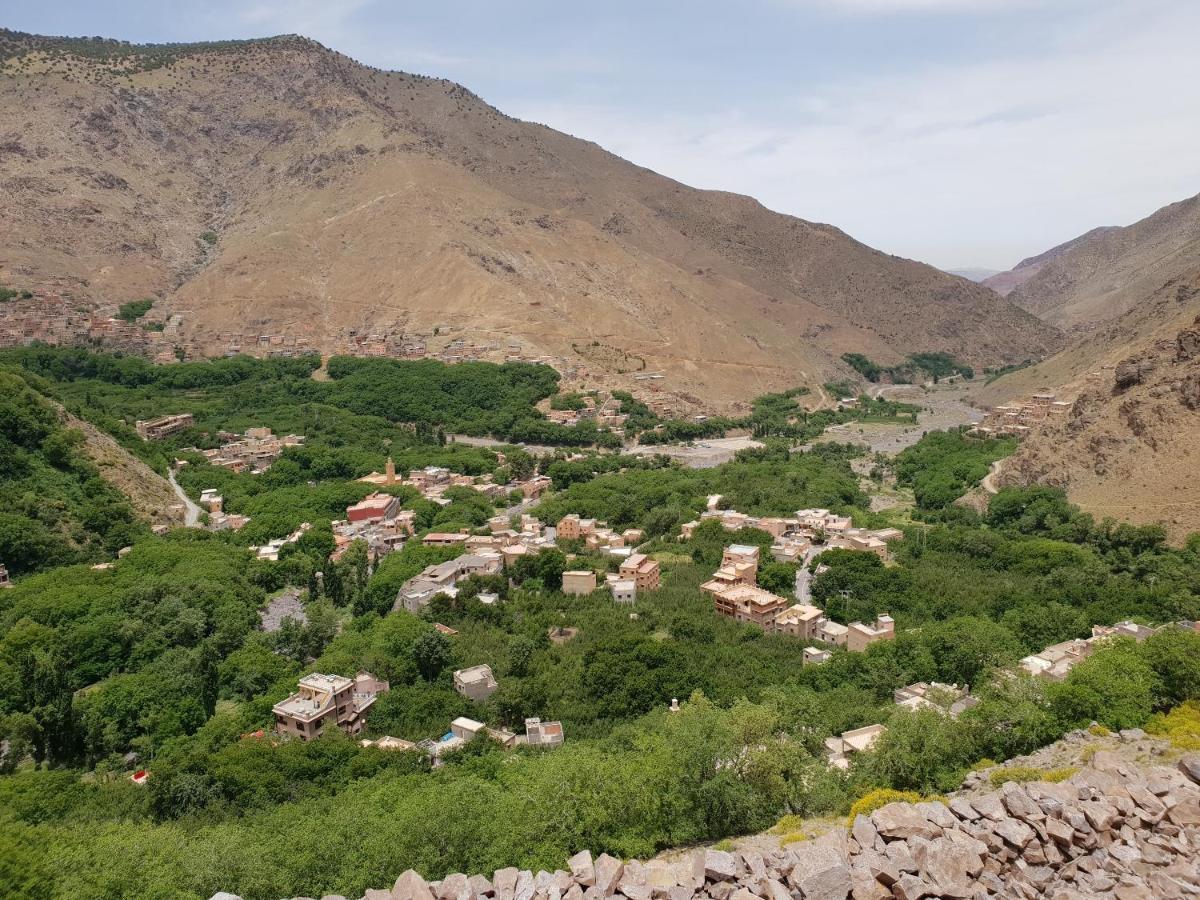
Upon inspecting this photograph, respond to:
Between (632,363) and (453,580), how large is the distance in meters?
49.0

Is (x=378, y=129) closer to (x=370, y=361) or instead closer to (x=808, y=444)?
(x=370, y=361)

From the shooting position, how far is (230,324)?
78.8 m

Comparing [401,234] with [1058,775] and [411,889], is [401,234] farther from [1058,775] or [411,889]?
[1058,775]

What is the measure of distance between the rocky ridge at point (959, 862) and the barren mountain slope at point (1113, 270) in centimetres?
12383

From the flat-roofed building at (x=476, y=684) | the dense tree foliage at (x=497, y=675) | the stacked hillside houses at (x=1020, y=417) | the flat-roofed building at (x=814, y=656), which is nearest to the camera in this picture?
the dense tree foliage at (x=497, y=675)

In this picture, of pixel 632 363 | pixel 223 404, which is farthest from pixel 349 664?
pixel 632 363

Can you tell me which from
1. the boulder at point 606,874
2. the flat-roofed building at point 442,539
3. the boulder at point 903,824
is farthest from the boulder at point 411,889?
the flat-roofed building at point 442,539

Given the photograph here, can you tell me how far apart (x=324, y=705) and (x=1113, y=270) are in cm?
17633

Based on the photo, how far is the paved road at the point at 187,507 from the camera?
125ft

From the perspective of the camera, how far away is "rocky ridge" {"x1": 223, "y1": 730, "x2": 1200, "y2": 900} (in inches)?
310

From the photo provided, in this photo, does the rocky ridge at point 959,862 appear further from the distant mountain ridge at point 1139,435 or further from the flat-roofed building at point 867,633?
the distant mountain ridge at point 1139,435

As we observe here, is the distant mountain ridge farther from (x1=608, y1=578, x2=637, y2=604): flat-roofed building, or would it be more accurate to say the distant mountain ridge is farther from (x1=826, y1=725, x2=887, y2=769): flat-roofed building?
(x1=826, y1=725, x2=887, y2=769): flat-roofed building

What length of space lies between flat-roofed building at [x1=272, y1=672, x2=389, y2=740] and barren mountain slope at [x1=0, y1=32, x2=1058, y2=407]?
53.3 m

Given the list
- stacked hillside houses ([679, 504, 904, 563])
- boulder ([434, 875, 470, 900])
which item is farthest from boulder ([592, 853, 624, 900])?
stacked hillside houses ([679, 504, 904, 563])
